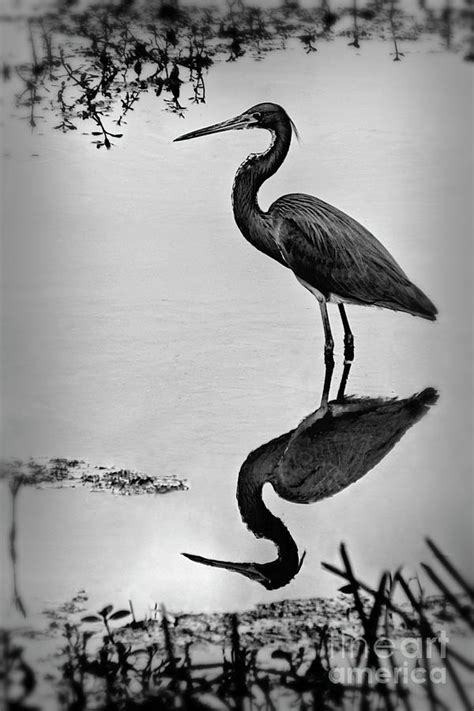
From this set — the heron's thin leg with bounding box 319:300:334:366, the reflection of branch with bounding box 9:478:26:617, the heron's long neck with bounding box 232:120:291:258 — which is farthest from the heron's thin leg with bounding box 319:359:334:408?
the reflection of branch with bounding box 9:478:26:617

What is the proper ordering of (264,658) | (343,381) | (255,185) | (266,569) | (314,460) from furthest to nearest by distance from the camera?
(255,185)
(343,381)
(314,460)
(266,569)
(264,658)

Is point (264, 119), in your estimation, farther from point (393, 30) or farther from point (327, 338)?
point (327, 338)

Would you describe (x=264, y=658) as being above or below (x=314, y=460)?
below

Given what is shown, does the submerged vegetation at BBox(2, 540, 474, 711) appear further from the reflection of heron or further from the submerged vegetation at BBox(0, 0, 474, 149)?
the submerged vegetation at BBox(0, 0, 474, 149)

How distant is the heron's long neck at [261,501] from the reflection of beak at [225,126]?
32.4 inches

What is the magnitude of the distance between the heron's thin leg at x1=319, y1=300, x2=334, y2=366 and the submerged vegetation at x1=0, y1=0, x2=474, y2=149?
0.64 meters

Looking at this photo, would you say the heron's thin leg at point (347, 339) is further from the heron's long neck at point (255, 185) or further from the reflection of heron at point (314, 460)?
the heron's long neck at point (255, 185)

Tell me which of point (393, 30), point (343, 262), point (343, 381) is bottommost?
point (343, 381)

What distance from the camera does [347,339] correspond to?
2473mm

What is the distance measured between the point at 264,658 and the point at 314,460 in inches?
19.0

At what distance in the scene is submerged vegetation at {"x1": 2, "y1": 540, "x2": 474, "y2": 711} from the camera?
196 cm

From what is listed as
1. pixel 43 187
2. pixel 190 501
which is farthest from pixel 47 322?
pixel 190 501

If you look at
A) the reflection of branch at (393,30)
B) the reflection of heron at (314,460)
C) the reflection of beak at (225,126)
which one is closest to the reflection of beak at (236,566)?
the reflection of heron at (314,460)

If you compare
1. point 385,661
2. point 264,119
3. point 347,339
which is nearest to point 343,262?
point 347,339
